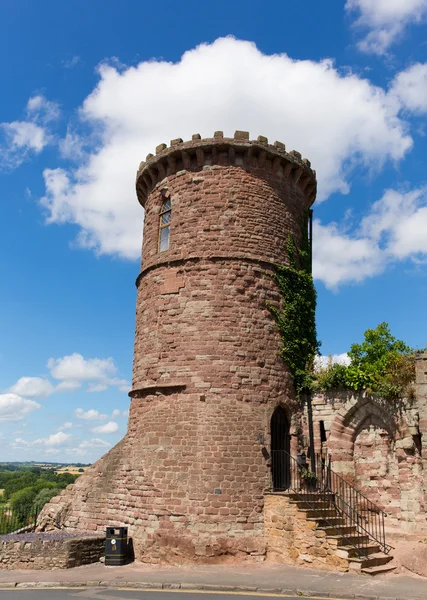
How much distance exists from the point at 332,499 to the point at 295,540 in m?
2.20

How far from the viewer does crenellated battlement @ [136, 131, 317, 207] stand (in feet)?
51.2

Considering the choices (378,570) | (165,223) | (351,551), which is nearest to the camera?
(378,570)

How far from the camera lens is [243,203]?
607 inches

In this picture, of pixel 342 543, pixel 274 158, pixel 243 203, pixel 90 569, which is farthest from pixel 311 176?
pixel 90 569

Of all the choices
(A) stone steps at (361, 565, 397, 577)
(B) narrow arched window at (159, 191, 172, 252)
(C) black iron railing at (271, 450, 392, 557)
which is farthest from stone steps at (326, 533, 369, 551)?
(B) narrow arched window at (159, 191, 172, 252)

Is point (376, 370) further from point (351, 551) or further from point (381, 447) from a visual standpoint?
A: point (351, 551)

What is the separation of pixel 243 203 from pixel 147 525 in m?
9.35

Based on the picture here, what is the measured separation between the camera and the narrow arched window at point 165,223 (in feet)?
53.2

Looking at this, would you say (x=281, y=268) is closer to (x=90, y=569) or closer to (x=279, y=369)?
(x=279, y=369)

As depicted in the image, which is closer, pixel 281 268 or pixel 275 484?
pixel 275 484

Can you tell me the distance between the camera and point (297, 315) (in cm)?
1555

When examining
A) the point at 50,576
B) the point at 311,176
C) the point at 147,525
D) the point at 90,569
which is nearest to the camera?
the point at 50,576

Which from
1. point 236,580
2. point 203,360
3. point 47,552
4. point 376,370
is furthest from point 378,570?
point 47,552

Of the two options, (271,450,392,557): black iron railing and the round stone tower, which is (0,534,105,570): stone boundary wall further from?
(271,450,392,557): black iron railing
